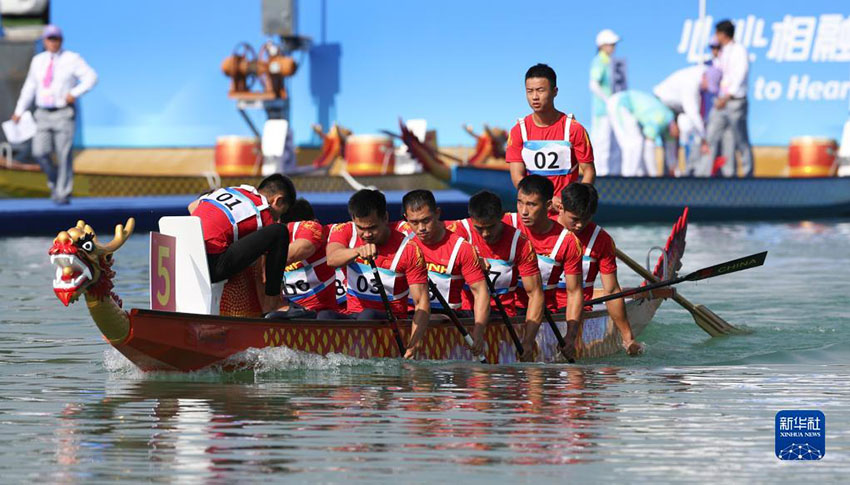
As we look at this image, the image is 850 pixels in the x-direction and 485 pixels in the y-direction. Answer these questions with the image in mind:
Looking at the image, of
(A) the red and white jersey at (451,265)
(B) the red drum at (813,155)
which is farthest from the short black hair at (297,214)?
(B) the red drum at (813,155)

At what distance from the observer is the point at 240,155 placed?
82.2 feet

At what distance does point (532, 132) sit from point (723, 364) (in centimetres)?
188

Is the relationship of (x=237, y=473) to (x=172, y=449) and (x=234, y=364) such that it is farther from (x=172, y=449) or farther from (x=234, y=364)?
(x=234, y=364)

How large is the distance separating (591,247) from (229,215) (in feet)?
7.33

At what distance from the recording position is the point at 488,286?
8.91 metres

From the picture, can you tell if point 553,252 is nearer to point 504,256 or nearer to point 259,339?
point 504,256

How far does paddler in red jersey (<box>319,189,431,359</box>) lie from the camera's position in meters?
8.23

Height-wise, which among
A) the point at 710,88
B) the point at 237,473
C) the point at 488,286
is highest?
the point at 710,88

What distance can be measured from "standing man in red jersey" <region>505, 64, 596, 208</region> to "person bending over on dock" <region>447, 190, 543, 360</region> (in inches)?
39.7

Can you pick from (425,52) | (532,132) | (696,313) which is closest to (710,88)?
(425,52)

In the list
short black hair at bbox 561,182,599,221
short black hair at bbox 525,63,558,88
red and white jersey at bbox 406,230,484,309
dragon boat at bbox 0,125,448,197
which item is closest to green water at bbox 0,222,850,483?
red and white jersey at bbox 406,230,484,309

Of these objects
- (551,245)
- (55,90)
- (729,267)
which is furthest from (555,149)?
(55,90)

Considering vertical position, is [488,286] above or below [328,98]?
below

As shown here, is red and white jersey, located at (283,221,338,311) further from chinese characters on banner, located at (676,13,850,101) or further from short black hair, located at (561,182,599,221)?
chinese characters on banner, located at (676,13,850,101)
